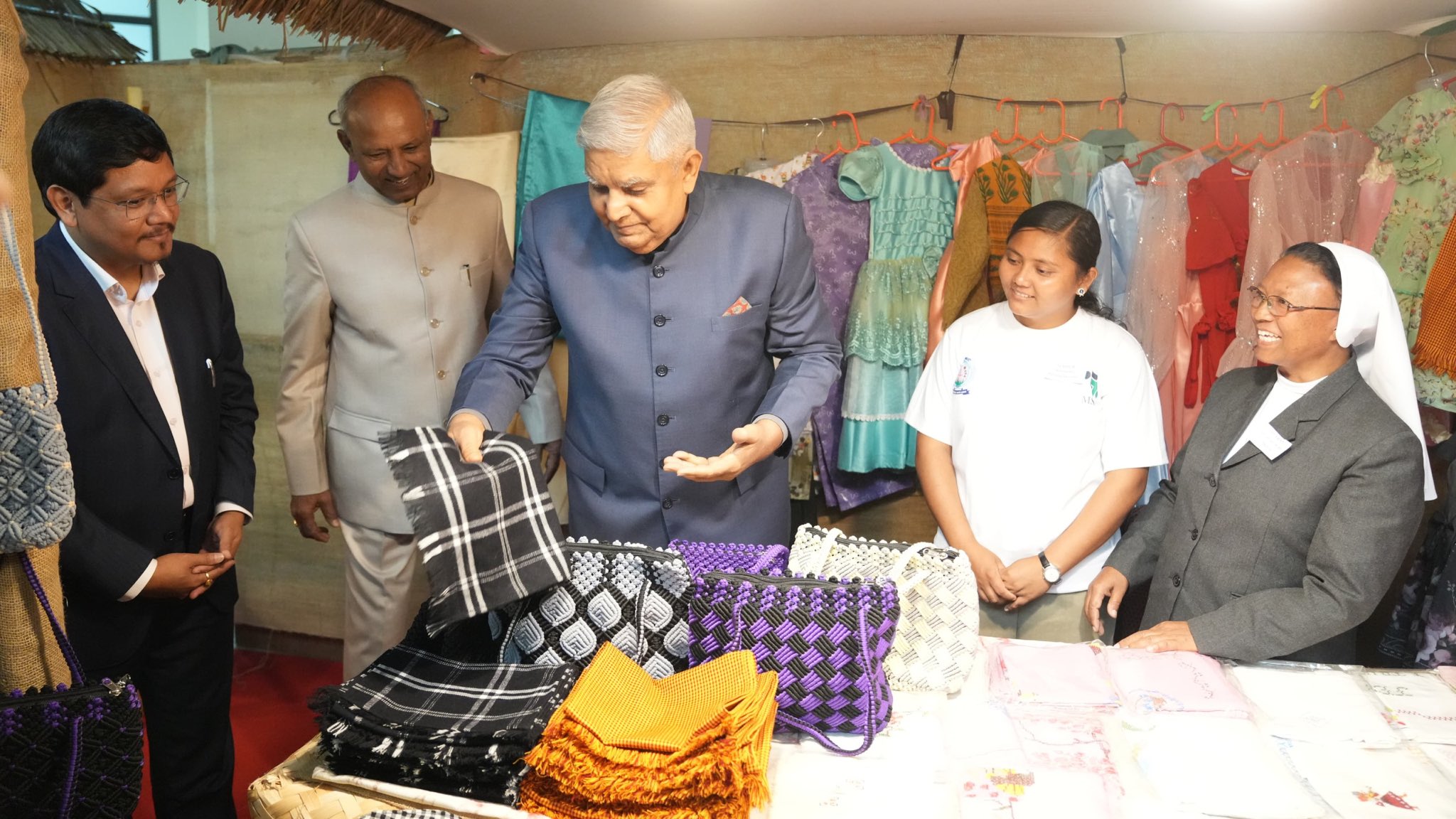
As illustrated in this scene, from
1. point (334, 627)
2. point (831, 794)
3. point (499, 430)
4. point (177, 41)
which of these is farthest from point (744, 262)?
point (177, 41)

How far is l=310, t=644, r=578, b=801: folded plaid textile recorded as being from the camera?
1.56m

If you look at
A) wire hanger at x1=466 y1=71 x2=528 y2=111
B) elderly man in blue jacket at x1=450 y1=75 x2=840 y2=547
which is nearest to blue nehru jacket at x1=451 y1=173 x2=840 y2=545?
elderly man in blue jacket at x1=450 y1=75 x2=840 y2=547

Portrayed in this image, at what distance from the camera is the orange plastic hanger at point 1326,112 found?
3858 mm

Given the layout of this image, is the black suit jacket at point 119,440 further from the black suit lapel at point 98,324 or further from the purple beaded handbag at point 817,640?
the purple beaded handbag at point 817,640

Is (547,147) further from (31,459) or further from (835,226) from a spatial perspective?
(31,459)

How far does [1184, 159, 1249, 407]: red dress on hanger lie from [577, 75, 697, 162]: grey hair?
2.28 meters

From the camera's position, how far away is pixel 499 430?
2.19 metres

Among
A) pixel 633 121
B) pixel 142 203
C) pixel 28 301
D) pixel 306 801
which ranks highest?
pixel 633 121

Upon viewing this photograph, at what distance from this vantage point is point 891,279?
392 centimetres

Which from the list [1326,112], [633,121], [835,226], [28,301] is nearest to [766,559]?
[633,121]

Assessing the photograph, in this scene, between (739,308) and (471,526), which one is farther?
(739,308)

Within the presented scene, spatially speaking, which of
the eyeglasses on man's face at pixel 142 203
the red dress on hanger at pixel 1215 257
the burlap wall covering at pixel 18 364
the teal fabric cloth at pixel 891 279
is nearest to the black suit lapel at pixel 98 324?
the eyeglasses on man's face at pixel 142 203

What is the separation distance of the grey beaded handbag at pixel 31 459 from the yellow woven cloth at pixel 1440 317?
11.8 ft

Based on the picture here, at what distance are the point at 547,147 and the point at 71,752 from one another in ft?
9.87
